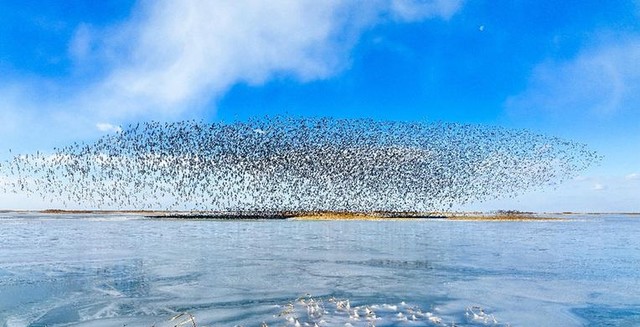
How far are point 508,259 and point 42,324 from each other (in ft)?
65.6

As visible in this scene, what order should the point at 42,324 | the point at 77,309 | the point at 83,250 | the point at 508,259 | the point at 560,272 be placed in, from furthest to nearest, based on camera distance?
the point at 83,250 → the point at 508,259 → the point at 560,272 → the point at 77,309 → the point at 42,324

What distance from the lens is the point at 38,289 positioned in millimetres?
14703

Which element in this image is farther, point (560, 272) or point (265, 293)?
point (560, 272)

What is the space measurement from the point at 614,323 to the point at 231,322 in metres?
8.62

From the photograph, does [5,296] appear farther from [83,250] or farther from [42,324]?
[83,250]

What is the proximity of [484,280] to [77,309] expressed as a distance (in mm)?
12601

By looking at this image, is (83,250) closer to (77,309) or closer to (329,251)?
(329,251)

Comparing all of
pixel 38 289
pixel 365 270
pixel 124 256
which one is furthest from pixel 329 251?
pixel 38 289

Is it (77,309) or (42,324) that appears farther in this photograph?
(77,309)

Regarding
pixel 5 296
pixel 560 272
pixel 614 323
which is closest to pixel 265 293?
pixel 5 296

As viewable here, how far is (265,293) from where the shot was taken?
14.1m

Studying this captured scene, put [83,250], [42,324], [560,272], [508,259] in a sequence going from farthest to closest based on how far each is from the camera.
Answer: [83,250] → [508,259] → [560,272] → [42,324]

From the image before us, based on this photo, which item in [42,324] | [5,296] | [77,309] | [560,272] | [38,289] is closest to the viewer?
[42,324]

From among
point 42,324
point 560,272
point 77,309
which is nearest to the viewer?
point 42,324
